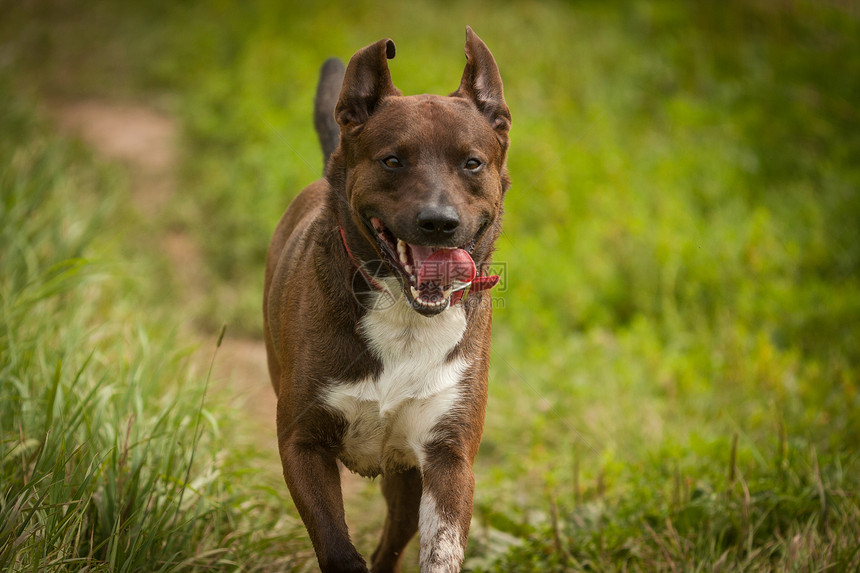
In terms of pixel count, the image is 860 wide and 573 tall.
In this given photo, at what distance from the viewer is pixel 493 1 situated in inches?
507

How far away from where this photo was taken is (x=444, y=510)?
302cm

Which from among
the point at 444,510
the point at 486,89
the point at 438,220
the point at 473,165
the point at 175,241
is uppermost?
the point at 486,89

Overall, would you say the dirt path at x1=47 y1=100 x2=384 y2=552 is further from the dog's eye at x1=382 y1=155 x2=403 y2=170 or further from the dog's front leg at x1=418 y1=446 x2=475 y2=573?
the dog's eye at x1=382 y1=155 x2=403 y2=170

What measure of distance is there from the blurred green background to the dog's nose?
1692 millimetres

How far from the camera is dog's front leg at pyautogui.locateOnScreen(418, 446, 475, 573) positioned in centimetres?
295

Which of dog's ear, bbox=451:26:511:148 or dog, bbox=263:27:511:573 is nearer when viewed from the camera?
dog, bbox=263:27:511:573

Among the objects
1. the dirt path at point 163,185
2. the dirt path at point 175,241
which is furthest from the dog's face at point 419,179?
the dirt path at point 163,185

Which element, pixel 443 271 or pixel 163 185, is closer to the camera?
pixel 443 271

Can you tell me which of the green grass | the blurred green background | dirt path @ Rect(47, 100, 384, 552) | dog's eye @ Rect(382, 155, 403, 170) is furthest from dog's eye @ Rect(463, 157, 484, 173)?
dirt path @ Rect(47, 100, 384, 552)

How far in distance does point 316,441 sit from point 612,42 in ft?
30.3

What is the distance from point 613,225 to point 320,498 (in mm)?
5216

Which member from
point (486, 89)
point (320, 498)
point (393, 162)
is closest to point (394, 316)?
point (393, 162)

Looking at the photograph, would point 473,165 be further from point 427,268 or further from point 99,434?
point 99,434

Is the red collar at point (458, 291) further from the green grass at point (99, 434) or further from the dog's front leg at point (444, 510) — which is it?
the green grass at point (99, 434)
